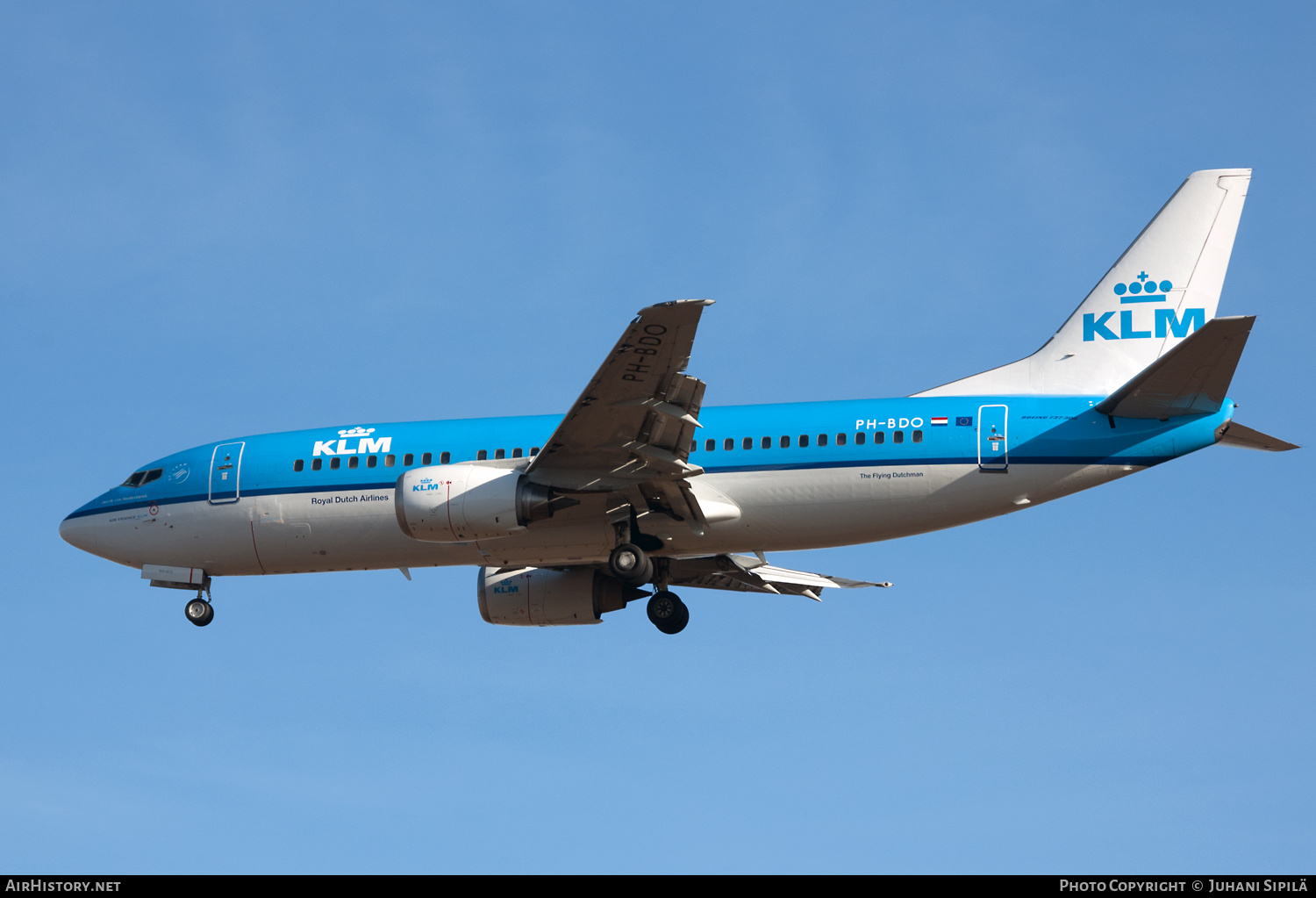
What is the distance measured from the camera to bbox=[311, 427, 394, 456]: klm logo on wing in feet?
94.6

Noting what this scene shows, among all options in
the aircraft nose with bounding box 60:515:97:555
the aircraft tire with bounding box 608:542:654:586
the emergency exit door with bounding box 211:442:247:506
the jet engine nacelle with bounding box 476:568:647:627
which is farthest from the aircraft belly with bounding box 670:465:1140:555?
the aircraft nose with bounding box 60:515:97:555

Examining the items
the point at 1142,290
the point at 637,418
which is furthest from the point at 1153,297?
the point at 637,418

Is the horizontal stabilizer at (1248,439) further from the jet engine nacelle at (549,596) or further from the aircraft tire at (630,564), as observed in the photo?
the jet engine nacelle at (549,596)

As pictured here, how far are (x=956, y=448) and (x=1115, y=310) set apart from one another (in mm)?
4738

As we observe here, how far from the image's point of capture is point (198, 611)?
29953 millimetres

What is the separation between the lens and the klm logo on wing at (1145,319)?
28.1 meters

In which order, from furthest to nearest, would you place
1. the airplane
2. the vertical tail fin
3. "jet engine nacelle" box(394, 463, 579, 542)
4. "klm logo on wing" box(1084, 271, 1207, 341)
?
"klm logo on wing" box(1084, 271, 1207, 341)
the vertical tail fin
"jet engine nacelle" box(394, 463, 579, 542)
the airplane

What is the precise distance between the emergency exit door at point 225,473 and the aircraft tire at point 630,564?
7.74m

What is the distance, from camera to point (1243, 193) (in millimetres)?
28375

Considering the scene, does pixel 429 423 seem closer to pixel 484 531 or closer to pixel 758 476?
pixel 484 531

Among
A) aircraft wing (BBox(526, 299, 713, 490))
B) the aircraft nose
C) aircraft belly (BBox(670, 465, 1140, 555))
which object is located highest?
the aircraft nose

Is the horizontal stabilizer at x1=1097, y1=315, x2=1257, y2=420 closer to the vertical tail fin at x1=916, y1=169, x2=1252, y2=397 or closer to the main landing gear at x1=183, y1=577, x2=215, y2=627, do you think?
the vertical tail fin at x1=916, y1=169, x2=1252, y2=397

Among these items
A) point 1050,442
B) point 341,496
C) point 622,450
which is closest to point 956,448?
point 1050,442

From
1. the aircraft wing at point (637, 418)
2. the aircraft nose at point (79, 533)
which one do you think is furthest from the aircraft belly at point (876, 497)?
the aircraft nose at point (79, 533)
